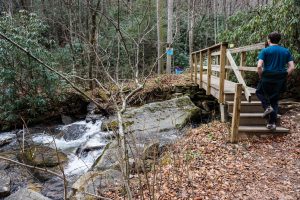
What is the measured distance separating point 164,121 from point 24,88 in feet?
18.5

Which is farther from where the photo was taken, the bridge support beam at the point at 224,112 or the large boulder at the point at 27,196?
the bridge support beam at the point at 224,112

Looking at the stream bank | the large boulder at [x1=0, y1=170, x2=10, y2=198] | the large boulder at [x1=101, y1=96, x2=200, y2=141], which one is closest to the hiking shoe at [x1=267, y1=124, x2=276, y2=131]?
the stream bank

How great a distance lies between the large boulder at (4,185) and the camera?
5902mm

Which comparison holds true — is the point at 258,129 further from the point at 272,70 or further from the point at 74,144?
the point at 74,144

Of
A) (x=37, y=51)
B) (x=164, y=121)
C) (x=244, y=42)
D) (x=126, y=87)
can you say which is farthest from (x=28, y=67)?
(x=244, y=42)

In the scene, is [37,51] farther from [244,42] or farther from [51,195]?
[244,42]

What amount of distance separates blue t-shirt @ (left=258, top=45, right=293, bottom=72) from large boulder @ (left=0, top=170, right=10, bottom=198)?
5.97 meters

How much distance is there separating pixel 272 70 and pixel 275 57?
25 centimetres

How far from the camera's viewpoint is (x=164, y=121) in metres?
8.92

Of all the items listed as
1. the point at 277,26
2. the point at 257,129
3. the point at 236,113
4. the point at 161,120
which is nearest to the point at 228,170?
the point at 236,113

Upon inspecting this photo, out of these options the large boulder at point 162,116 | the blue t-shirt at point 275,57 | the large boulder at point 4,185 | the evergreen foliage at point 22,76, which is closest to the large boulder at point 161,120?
the large boulder at point 162,116

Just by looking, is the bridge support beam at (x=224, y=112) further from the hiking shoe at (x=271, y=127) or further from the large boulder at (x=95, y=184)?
the large boulder at (x=95, y=184)

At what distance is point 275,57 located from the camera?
5.33m

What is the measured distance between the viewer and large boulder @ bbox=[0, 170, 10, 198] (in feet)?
19.4
